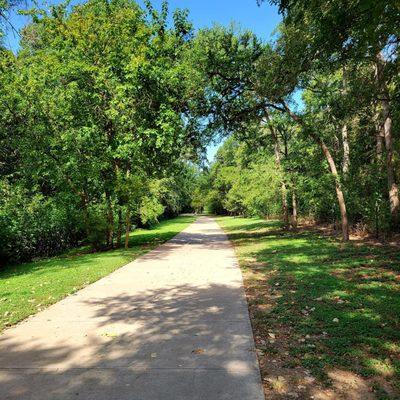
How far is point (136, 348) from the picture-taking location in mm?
4730

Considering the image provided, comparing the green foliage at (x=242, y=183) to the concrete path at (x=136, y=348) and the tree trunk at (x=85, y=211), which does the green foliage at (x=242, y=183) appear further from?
the concrete path at (x=136, y=348)

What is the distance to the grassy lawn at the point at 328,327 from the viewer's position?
3736 mm

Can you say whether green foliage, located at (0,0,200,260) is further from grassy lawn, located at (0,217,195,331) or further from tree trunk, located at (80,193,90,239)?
grassy lawn, located at (0,217,195,331)

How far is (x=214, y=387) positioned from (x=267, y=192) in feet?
65.3

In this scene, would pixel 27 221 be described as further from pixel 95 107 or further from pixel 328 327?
pixel 328 327

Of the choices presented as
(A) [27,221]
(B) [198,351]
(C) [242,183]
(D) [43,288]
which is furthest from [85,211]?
(C) [242,183]

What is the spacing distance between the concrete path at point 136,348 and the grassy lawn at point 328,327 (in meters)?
0.32

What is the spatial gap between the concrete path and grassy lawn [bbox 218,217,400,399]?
321mm

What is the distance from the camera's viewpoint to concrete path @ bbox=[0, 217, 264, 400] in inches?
144

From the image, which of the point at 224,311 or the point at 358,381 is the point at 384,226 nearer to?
the point at 224,311

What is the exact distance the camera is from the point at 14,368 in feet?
13.8

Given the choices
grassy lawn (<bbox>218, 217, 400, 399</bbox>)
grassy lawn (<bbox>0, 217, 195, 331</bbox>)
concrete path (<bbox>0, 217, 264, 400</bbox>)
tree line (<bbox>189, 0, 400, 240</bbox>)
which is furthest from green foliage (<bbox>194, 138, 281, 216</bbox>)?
concrete path (<bbox>0, 217, 264, 400</bbox>)

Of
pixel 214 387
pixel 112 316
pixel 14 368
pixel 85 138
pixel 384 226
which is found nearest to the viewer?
pixel 214 387

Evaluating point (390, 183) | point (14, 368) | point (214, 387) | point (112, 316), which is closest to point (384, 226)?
point (390, 183)
